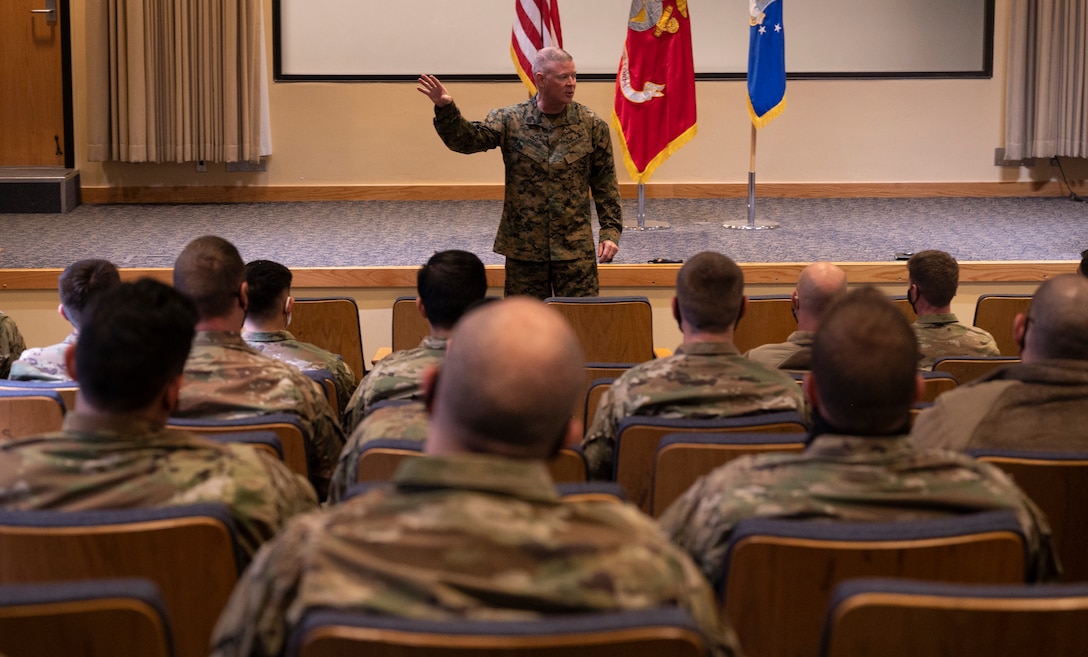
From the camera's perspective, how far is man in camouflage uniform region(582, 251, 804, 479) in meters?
2.62

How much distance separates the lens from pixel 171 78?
8.58 metres

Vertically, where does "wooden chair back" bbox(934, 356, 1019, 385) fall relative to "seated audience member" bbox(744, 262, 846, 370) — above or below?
below

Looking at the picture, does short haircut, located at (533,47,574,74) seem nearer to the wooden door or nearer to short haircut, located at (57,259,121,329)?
short haircut, located at (57,259,121,329)

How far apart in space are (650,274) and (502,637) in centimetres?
467

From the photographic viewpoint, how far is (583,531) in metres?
1.35

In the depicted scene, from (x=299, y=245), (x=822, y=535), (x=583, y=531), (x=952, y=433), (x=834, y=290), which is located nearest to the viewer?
(x=583, y=531)

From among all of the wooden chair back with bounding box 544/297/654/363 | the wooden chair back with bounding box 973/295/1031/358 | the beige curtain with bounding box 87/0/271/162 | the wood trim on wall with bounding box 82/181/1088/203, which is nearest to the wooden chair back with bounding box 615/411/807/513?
the wooden chair back with bounding box 544/297/654/363

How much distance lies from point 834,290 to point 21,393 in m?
2.05

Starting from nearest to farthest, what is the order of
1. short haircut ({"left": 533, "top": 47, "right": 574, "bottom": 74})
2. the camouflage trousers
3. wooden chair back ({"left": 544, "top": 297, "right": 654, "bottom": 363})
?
wooden chair back ({"left": 544, "top": 297, "right": 654, "bottom": 363}), short haircut ({"left": 533, "top": 47, "right": 574, "bottom": 74}), the camouflage trousers

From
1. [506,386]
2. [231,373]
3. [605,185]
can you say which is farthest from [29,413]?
[605,185]

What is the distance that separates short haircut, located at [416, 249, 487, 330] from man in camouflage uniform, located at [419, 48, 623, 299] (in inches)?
65.1

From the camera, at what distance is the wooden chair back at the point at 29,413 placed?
2.64 m

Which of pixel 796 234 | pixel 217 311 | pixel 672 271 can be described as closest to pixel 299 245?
pixel 672 271

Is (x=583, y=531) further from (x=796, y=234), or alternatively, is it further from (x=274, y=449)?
(x=796, y=234)
